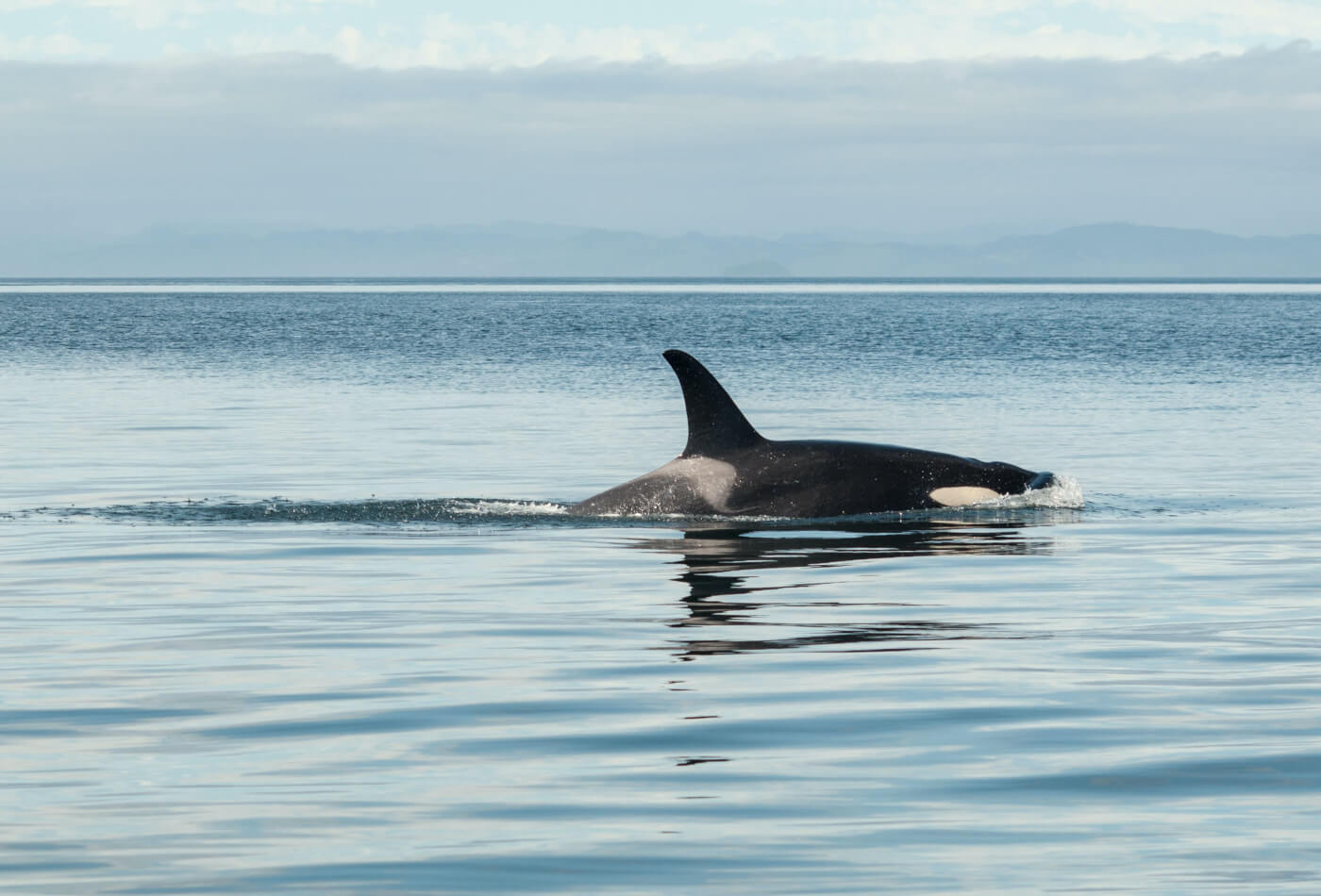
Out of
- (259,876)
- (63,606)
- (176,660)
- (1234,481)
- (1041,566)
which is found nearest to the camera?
(259,876)

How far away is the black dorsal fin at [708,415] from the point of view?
17797 mm

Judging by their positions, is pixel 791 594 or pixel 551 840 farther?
pixel 791 594

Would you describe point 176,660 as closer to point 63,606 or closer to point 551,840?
point 63,606

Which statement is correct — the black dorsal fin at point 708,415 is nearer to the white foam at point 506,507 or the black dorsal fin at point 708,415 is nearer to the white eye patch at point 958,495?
the white foam at point 506,507

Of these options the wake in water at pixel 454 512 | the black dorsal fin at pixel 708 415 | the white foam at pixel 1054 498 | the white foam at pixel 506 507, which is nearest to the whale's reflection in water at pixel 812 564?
the wake in water at pixel 454 512

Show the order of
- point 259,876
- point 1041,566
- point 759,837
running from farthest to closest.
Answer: point 1041,566
point 759,837
point 259,876

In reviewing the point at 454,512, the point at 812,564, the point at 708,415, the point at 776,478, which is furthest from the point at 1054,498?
the point at 454,512

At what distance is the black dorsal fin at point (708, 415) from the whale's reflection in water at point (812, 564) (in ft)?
2.83

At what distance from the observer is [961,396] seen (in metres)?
45.4

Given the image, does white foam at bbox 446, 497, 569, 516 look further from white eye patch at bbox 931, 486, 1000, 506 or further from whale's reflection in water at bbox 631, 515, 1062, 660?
white eye patch at bbox 931, 486, 1000, 506

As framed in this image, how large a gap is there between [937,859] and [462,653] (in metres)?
5.20

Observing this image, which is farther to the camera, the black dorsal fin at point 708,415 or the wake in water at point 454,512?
the wake in water at point 454,512

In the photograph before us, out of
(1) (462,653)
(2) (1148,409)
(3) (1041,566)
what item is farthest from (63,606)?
(2) (1148,409)

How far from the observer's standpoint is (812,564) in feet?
51.4
